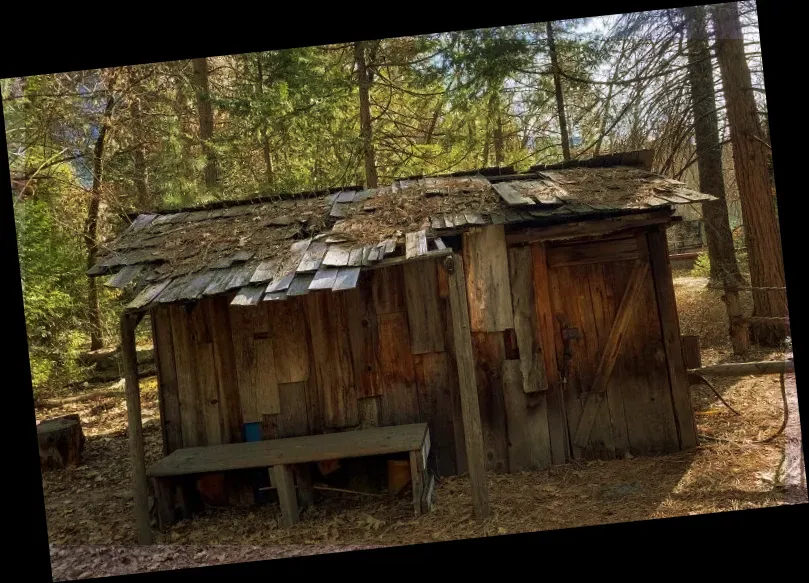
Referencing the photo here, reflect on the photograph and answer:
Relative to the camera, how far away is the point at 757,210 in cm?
785

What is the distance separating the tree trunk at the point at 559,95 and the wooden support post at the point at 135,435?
8938 millimetres

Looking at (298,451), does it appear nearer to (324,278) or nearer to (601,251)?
(324,278)

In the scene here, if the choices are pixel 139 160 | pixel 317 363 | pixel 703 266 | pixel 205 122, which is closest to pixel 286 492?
pixel 317 363

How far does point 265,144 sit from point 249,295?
6.78 metres

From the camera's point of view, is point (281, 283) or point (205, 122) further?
point (205, 122)

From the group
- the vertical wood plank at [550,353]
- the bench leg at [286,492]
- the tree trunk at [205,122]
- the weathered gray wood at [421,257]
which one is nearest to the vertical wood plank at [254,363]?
the bench leg at [286,492]

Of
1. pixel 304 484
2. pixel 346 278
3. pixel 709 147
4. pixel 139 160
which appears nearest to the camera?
pixel 346 278

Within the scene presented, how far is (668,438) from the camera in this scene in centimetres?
554

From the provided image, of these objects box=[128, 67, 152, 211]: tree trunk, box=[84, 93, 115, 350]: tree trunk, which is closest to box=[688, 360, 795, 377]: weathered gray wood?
box=[128, 67, 152, 211]: tree trunk

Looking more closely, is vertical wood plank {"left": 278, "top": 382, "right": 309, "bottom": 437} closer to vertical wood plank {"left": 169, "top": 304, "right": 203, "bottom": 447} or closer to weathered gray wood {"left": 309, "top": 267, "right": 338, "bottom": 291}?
vertical wood plank {"left": 169, "top": 304, "right": 203, "bottom": 447}

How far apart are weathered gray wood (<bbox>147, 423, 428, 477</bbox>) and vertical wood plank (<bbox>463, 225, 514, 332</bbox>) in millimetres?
1244

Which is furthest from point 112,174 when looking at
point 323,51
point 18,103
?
point 323,51

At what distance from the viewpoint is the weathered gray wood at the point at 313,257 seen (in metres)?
4.62

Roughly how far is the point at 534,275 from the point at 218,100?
7.09 m
